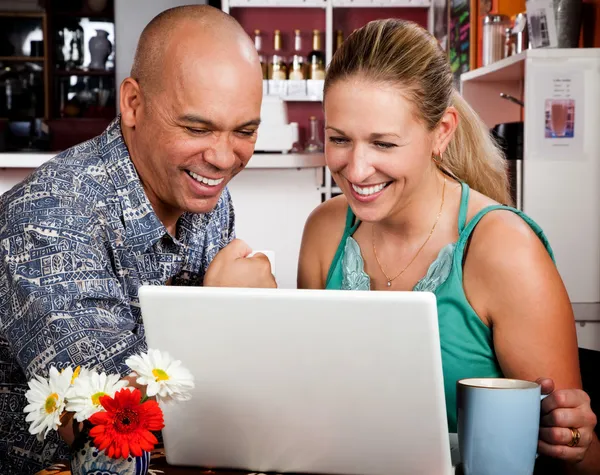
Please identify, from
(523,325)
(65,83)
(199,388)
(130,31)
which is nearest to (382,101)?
(523,325)

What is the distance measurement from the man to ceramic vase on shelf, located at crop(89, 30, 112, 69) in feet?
22.7

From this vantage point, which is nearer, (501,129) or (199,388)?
(199,388)

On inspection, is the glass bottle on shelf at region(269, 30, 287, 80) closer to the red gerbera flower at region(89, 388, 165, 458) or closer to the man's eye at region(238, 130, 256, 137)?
the man's eye at region(238, 130, 256, 137)

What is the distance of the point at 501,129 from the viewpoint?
3.36m

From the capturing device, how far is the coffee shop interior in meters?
3.13

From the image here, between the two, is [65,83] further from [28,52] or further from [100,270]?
[100,270]

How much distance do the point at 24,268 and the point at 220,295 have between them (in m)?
0.57

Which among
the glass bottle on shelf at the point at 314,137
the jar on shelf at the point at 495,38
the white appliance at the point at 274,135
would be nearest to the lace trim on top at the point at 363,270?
the white appliance at the point at 274,135

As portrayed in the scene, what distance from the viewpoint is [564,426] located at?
1.00m

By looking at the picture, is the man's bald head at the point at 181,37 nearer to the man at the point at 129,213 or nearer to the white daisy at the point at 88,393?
the man at the point at 129,213

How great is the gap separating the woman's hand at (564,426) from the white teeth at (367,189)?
20.5 inches

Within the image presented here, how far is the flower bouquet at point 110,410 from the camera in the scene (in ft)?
2.69

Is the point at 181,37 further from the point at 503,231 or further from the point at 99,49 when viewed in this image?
the point at 99,49

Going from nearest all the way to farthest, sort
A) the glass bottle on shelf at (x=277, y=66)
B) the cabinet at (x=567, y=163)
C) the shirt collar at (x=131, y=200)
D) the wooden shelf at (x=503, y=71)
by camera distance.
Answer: the shirt collar at (x=131, y=200) → the cabinet at (x=567, y=163) → the wooden shelf at (x=503, y=71) → the glass bottle on shelf at (x=277, y=66)
